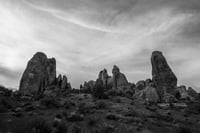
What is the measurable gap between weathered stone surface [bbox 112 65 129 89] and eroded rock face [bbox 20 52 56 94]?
110 ft

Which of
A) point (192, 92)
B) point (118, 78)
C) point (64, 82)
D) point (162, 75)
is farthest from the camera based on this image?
point (118, 78)

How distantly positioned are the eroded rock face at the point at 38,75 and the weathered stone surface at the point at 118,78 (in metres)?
33.5

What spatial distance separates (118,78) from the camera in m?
70.9

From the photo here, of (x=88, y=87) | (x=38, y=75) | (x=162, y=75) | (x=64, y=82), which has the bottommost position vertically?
(x=88, y=87)

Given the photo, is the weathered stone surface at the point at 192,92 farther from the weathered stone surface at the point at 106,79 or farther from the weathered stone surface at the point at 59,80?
the weathered stone surface at the point at 59,80

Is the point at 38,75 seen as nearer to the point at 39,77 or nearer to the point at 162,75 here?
the point at 39,77

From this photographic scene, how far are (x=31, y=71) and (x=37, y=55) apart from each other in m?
9.96

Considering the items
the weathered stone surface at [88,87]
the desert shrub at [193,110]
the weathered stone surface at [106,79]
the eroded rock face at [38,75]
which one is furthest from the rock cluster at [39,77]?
the desert shrub at [193,110]

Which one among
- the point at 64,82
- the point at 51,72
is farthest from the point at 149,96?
the point at 51,72

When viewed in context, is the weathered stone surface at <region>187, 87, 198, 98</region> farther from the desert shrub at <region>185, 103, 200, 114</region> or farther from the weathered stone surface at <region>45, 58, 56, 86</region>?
the weathered stone surface at <region>45, 58, 56, 86</region>

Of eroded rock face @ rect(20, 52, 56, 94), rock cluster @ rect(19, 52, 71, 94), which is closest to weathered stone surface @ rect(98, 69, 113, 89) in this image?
rock cluster @ rect(19, 52, 71, 94)

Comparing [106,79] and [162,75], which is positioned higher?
[106,79]

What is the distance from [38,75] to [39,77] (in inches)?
39.4

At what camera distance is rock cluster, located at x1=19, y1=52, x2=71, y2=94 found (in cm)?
5069
